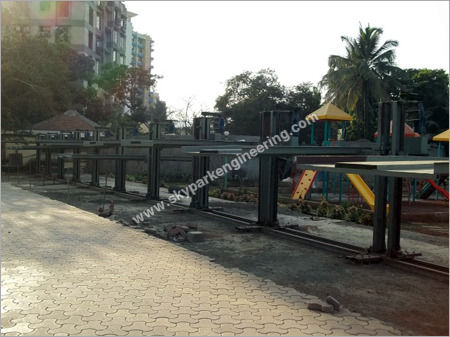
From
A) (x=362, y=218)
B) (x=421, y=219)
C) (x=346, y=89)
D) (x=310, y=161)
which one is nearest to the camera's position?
(x=310, y=161)

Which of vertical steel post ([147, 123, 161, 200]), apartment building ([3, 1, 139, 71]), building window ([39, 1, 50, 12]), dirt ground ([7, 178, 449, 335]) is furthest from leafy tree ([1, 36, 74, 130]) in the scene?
building window ([39, 1, 50, 12])

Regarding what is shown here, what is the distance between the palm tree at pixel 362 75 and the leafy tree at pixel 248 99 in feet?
31.4

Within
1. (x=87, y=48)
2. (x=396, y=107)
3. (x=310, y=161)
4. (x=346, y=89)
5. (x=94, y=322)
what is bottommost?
(x=94, y=322)

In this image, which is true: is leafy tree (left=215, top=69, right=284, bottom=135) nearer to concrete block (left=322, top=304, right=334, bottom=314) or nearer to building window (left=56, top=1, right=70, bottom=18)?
building window (left=56, top=1, right=70, bottom=18)

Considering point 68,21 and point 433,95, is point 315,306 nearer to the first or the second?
point 433,95

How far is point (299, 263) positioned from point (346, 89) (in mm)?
25234

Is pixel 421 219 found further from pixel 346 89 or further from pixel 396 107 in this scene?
pixel 346 89

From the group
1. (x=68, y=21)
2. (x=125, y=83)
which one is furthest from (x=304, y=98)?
(x=68, y=21)

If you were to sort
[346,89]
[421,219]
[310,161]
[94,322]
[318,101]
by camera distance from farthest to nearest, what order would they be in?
[318,101] < [346,89] < [421,219] < [310,161] < [94,322]

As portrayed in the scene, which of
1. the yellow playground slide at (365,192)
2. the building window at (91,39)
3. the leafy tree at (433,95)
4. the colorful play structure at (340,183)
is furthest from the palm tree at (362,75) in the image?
the building window at (91,39)

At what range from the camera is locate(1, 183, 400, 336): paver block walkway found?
4598mm

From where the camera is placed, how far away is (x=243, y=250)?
8.27 meters

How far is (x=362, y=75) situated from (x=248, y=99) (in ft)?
46.2

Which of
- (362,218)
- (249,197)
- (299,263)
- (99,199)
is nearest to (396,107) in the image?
(299,263)
